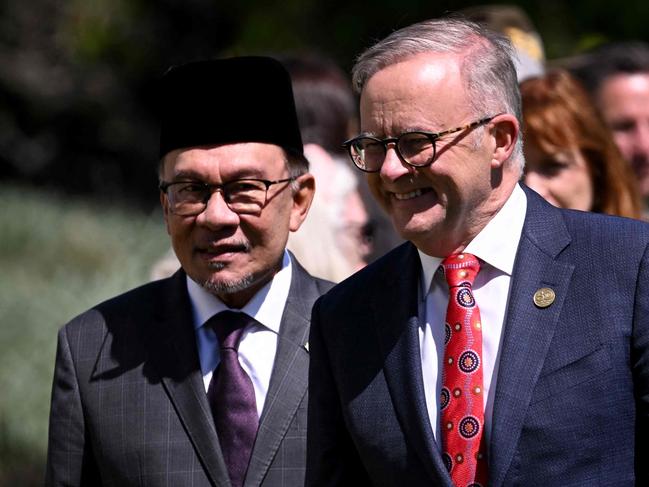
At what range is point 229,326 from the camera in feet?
11.9

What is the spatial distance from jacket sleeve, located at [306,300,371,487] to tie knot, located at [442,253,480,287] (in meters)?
0.41

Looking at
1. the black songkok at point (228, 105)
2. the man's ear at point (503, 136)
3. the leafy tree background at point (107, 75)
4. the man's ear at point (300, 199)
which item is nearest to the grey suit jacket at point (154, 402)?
the man's ear at point (300, 199)

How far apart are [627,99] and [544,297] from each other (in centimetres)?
279

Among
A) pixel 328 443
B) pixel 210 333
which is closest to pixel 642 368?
pixel 328 443

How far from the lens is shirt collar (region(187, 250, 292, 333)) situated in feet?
12.0

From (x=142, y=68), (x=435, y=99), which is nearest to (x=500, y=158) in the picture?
(x=435, y=99)

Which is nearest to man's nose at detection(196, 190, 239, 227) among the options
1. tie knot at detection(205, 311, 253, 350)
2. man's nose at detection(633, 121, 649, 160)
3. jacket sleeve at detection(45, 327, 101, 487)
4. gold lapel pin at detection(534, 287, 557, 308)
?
tie knot at detection(205, 311, 253, 350)

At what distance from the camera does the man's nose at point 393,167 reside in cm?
286

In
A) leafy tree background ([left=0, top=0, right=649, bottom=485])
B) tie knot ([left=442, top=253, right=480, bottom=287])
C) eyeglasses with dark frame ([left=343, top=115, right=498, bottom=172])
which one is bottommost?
tie knot ([left=442, top=253, right=480, bottom=287])

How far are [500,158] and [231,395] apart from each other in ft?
3.52

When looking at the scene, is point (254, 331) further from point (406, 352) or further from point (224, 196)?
point (406, 352)

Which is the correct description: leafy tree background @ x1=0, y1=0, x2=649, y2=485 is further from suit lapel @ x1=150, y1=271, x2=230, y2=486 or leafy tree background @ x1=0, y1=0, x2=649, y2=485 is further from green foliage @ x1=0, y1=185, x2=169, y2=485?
suit lapel @ x1=150, y1=271, x2=230, y2=486

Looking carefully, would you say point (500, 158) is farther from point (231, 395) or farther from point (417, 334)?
point (231, 395)

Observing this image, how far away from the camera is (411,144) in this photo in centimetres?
287
